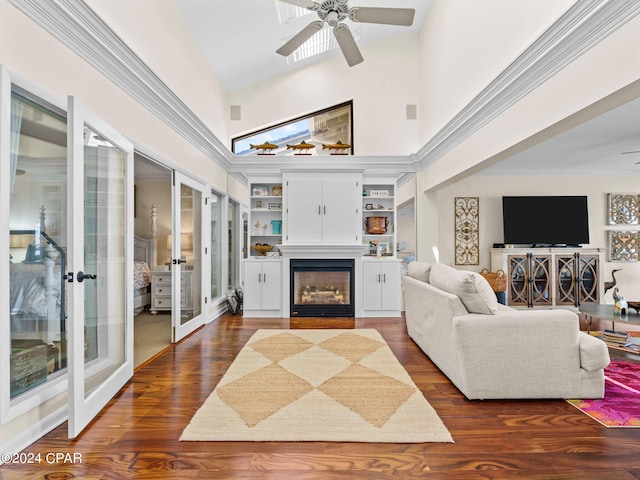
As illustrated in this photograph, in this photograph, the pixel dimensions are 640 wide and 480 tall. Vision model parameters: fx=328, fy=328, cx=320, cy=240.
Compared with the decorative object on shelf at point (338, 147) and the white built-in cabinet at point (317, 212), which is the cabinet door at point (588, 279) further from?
the decorative object on shelf at point (338, 147)

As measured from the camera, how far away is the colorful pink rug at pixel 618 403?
203 cm

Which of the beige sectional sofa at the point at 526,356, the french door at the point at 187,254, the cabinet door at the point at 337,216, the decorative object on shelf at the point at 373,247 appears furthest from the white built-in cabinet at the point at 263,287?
the beige sectional sofa at the point at 526,356

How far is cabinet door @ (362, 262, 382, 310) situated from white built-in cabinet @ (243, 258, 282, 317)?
4.25 feet

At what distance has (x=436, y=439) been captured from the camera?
183cm

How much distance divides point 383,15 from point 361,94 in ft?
9.46

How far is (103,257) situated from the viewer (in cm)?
241

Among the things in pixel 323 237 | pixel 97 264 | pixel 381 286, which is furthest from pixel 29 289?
pixel 381 286

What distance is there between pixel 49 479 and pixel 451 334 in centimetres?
248

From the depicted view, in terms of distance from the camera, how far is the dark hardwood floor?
1.58 metres

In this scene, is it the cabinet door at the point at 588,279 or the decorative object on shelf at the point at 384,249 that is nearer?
the decorative object on shelf at the point at 384,249

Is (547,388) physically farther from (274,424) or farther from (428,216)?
(428,216)

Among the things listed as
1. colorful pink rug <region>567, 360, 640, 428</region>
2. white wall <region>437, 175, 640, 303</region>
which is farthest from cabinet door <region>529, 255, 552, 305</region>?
colorful pink rug <region>567, 360, 640, 428</region>

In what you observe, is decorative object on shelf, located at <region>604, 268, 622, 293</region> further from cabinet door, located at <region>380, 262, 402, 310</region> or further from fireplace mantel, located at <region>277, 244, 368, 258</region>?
fireplace mantel, located at <region>277, 244, 368, 258</region>

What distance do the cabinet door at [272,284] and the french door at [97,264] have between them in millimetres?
2414
